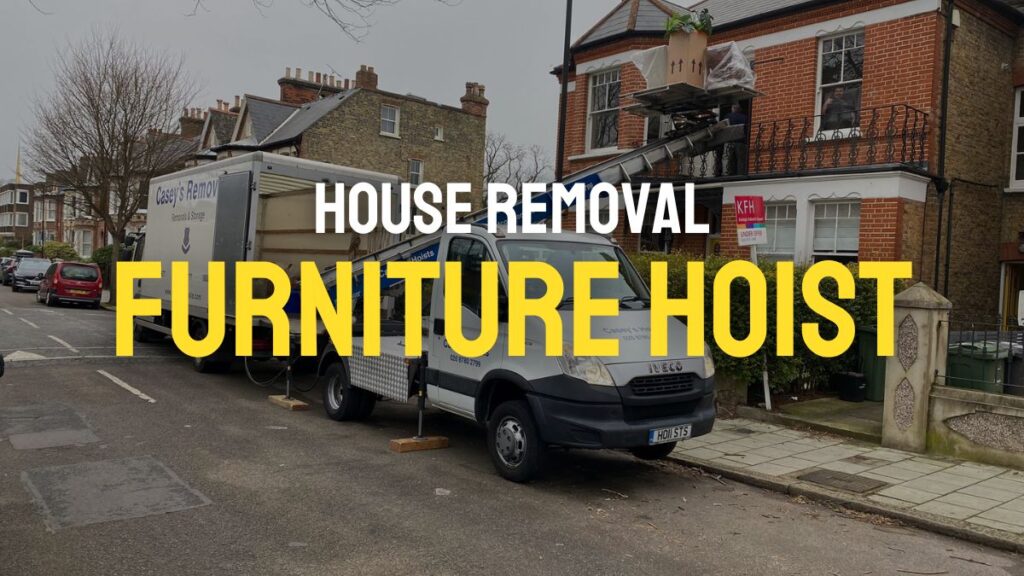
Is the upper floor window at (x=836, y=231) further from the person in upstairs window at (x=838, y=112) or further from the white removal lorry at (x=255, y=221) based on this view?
the white removal lorry at (x=255, y=221)

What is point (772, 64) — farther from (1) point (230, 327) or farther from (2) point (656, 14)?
(1) point (230, 327)

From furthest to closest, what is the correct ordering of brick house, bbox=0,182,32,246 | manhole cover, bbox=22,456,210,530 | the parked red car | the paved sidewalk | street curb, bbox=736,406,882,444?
brick house, bbox=0,182,32,246
the parked red car
street curb, bbox=736,406,882,444
the paved sidewalk
manhole cover, bbox=22,456,210,530

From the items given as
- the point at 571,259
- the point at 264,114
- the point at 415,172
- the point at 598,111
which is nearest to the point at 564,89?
the point at 598,111

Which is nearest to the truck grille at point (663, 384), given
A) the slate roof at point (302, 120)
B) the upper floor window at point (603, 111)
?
the upper floor window at point (603, 111)

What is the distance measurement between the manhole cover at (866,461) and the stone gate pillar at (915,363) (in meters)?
0.61

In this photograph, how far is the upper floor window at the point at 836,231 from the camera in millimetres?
13141

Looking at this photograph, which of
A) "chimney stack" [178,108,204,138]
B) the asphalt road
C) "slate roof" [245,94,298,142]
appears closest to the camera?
the asphalt road

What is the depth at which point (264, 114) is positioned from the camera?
120 ft

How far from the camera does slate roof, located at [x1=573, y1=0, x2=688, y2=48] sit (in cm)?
1728

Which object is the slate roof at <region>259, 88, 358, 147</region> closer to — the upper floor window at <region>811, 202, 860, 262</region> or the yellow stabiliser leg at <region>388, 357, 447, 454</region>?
the upper floor window at <region>811, 202, 860, 262</region>

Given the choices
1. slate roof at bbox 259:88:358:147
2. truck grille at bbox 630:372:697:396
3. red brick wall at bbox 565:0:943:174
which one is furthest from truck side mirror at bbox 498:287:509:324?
slate roof at bbox 259:88:358:147

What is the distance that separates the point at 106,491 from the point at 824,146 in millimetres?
12606

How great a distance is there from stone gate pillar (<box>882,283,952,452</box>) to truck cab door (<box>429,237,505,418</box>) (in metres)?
4.62

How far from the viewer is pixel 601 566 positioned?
4.95 m
